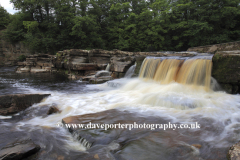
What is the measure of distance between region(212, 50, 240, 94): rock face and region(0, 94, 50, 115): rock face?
6.98 metres

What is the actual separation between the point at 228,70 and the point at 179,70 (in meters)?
1.97

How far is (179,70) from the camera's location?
23.5 feet

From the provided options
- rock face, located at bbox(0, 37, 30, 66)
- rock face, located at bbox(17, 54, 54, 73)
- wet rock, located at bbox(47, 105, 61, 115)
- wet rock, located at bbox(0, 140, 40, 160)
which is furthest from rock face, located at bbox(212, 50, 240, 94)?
rock face, located at bbox(0, 37, 30, 66)

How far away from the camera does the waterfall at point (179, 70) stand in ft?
20.5

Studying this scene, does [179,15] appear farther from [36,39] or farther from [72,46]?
[36,39]

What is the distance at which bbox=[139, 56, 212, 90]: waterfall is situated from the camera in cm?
624

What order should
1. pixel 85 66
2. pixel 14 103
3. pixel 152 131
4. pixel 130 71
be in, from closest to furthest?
pixel 152 131
pixel 14 103
pixel 130 71
pixel 85 66

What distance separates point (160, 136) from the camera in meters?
2.82

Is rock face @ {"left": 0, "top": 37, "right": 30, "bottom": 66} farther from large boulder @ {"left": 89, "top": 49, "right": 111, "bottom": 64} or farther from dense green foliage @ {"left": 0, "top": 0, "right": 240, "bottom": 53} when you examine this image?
large boulder @ {"left": 89, "top": 49, "right": 111, "bottom": 64}

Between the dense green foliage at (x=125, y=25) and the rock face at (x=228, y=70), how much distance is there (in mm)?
16981

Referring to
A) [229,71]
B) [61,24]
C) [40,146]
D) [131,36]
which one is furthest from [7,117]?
[61,24]

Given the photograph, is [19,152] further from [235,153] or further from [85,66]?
[85,66]

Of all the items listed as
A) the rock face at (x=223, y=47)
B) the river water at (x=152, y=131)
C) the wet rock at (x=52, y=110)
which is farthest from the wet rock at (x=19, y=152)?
the rock face at (x=223, y=47)

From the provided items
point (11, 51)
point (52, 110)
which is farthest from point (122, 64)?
point (11, 51)
